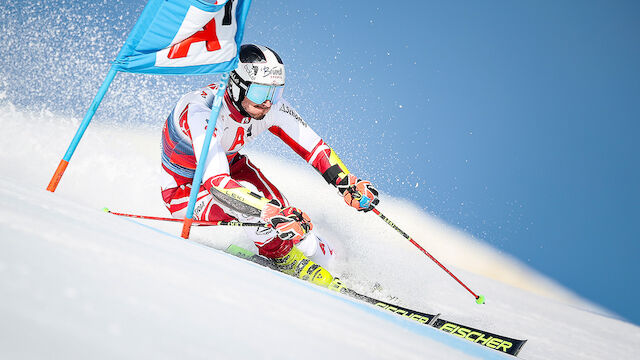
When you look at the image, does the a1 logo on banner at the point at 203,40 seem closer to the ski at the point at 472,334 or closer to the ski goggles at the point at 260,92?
the ski goggles at the point at 260,92

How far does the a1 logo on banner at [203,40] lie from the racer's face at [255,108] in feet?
1.04

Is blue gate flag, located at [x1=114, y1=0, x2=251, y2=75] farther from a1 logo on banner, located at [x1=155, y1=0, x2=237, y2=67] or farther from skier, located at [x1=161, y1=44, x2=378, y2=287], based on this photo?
skier, located at [x1=161, y1=44, x2=378, y2=287]

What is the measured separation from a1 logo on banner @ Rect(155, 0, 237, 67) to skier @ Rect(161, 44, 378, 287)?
0.24 meters

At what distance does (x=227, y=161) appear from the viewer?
305cm

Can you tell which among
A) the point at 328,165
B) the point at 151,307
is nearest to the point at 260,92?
the point at 328,165

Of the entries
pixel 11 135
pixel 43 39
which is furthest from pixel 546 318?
pixel 43 39

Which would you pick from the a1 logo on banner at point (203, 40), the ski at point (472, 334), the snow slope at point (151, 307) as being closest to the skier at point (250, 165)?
the a1 logo on banner at point (203, 40)

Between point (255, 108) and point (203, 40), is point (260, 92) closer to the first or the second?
point (255, 108)

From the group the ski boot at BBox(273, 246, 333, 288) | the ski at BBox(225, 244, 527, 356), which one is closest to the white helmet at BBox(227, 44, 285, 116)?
the ski boot at BBox(273, 246, 333, 288)

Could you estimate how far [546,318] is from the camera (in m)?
4.58

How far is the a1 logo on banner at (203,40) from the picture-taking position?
2660 millimetres

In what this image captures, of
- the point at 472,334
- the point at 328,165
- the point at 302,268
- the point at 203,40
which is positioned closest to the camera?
the point at 472,334

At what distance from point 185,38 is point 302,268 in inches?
65.1

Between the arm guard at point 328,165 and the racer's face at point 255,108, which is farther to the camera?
the arm guard at point 328,165
